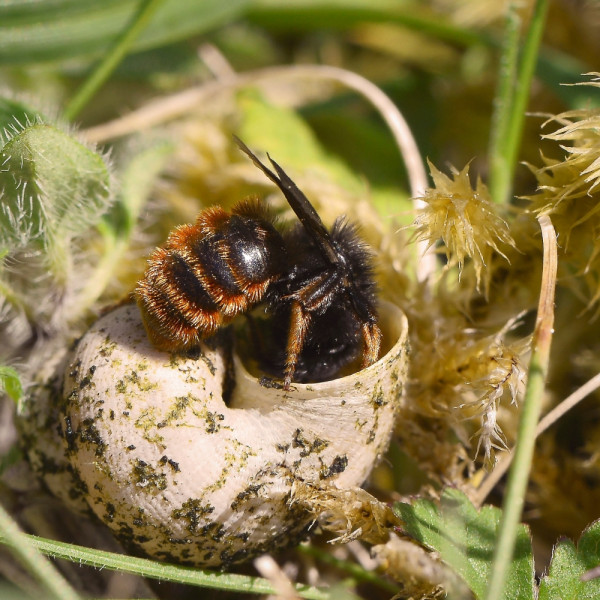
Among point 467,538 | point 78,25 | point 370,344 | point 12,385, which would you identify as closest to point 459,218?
point 370,344

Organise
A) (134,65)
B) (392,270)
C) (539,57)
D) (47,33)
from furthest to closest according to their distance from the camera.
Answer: (134,65), (539,57), (47,33), (392,270)

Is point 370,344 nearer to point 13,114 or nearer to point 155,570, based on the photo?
point 155,570

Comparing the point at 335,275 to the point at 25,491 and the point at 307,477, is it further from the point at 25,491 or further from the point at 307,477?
the point at 25,491

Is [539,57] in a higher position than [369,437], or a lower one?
higher

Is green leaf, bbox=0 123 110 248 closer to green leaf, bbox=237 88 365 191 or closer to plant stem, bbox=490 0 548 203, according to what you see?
green leaf, bbox=237 88 365 191

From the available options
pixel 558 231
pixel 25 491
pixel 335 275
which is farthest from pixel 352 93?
pixel 25 491

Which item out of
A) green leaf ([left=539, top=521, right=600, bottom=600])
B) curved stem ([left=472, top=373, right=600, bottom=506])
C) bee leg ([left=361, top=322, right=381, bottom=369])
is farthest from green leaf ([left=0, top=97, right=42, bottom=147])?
green leaf ([left=539, top=521, right=600, bottom=600])
